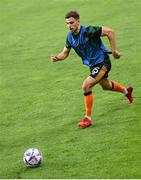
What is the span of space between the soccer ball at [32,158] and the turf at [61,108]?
0.38 feet

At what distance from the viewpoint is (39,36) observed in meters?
19.8

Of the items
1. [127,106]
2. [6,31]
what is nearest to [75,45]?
[127,106]

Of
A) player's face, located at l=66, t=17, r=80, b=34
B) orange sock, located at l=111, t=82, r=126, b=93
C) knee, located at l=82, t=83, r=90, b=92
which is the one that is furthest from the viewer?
orange sock, located at l=111, t=82, r=126, b=93

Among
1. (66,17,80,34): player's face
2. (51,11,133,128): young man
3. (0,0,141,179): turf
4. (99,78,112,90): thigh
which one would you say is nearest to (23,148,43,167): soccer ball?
(0,0,141,179): turf

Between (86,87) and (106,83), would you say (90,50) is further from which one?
(106,83)

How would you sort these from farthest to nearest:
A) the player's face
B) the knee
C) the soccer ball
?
the knee < the player's face < the soccer ball

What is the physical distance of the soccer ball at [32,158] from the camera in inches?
346

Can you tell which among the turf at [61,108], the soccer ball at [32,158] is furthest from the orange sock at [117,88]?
the soccer ball at [32,158]

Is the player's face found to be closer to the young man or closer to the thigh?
the young man

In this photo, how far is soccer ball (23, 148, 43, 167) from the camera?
8789mm

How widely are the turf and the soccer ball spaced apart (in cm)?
12

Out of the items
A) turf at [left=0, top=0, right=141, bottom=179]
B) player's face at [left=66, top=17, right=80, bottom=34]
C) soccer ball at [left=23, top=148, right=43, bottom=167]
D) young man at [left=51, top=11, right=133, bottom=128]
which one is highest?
player's face at [left=66, top=17, right=80, bottom=34]

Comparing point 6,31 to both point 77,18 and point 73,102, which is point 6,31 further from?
point 77,18

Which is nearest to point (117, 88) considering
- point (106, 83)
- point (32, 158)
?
point (106, 83)
